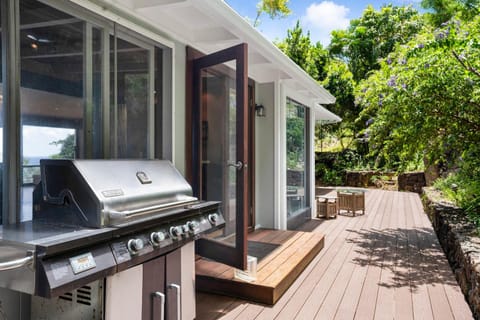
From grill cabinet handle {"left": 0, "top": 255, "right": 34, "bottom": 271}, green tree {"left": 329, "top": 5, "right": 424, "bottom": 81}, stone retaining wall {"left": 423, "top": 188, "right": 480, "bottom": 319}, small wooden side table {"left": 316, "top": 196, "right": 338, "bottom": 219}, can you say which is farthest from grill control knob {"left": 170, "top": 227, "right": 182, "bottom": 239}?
green tree {"left": 329, "top": 5, "right": 424, "bottom": 81}

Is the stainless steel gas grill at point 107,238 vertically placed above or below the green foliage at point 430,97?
below

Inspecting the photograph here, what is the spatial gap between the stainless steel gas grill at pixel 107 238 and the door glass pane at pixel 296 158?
3666 millimetres

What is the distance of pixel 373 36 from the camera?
1697 centimetres

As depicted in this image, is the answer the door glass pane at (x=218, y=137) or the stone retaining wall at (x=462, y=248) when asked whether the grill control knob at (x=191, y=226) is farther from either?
the stone retaining wall at (x=462, y=248)

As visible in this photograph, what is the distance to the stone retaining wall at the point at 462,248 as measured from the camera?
9.84ft

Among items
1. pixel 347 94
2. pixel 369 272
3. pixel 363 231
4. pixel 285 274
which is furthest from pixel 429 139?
pixel 347 94

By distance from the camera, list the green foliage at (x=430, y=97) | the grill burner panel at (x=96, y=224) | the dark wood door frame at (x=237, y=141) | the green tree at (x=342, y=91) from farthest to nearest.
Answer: the green tree at (x=342, y=91) < the green foliage at (x=430, y=97) < the dark wood door frame at (x=237, y=141) < the grill burner panel at (x=96, y=224)

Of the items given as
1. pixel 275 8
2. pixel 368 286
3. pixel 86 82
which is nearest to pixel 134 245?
pixel 86 82

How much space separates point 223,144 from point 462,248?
8.73 ft

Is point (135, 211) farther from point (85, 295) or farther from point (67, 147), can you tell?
point (67, 147)

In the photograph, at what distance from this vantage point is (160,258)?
2.16 metres

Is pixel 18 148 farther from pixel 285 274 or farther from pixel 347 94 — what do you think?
pixel 347 94

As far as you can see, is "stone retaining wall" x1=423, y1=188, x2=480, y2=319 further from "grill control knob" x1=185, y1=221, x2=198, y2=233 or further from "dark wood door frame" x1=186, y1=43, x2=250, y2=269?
"grill control knob" x1=185, y1=221, x2=198, y2=233

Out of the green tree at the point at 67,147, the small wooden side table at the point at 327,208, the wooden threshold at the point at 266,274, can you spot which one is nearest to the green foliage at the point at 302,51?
the small wooden side table at the point at 327,208
